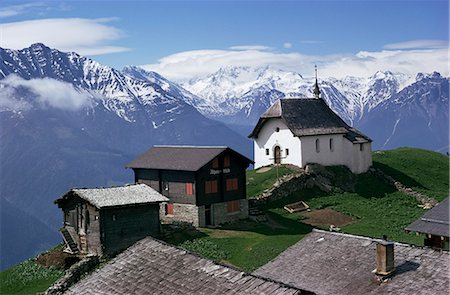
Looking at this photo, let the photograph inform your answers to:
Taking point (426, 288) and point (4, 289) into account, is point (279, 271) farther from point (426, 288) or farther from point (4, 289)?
point (4, 289)

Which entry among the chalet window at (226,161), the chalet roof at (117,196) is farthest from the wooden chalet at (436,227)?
the chalet window at (226,161)

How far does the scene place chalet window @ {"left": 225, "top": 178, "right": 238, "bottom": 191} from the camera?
5238 cm

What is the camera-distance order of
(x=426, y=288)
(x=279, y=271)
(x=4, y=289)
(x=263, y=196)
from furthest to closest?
(x=263, y=196), (x=4, y=289), (x=279, y=271), (x=426, y=288)

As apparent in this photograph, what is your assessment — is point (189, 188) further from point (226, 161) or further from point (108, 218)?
point (108, 218)

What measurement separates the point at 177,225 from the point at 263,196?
1068 cm

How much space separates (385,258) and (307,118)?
147 ft

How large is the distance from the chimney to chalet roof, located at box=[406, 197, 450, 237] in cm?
472

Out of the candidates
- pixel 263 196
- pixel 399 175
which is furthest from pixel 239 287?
pixel 399 175

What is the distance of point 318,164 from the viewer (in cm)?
6444

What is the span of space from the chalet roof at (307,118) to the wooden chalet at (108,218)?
2173cm

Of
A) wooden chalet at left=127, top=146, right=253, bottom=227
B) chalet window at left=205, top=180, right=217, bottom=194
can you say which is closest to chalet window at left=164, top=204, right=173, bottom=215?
wooden chalet at left=127, top=146, right=253, bottom=227

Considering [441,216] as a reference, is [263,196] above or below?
below

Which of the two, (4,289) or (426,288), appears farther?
(4,289)

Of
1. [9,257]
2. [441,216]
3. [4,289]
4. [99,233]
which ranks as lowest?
[9,257]
